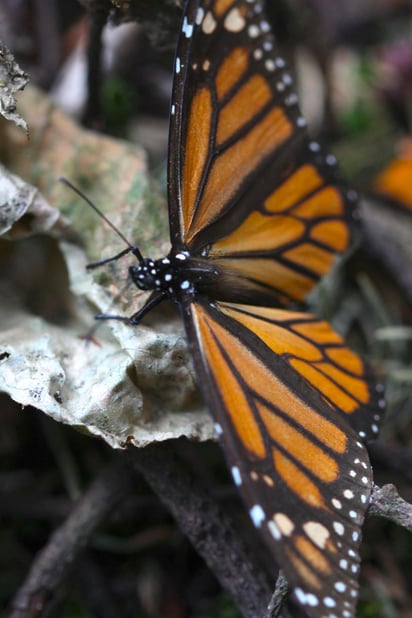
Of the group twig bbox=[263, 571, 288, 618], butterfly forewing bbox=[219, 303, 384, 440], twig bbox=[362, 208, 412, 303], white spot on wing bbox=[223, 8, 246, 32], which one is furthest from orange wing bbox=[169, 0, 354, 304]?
twig bbox=[263, 571, 288, 618]

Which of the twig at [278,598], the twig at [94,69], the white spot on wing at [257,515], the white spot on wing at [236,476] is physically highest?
the twig at [94,69]

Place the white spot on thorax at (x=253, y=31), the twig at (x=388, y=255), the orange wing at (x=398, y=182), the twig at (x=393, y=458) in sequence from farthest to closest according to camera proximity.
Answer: the orange wing at (x=398, y=182) < the twig at (x=388, y=255) < the twig at (x=393, y=458) < the white spot on thorax at (x=253, y=31)

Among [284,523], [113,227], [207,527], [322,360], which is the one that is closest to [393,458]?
[322,360]

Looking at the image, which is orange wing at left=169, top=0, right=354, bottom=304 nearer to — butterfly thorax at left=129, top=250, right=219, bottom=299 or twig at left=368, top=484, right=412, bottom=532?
butterfly thorax at left=129, top=250, right=219, bottom=299

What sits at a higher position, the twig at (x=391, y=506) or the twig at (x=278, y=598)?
the twig at (x=391, y=506)

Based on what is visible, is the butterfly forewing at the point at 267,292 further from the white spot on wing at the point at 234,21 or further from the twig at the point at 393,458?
the twig at the point at 393,458

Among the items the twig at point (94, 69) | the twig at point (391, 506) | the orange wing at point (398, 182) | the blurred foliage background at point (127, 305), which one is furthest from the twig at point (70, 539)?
the orange wing at point (398, 182)

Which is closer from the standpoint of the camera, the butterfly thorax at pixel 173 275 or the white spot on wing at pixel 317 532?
the white spot on wing at pixel 317 532

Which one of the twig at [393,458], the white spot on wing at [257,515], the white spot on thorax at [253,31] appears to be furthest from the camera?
the twig at [393,458]
